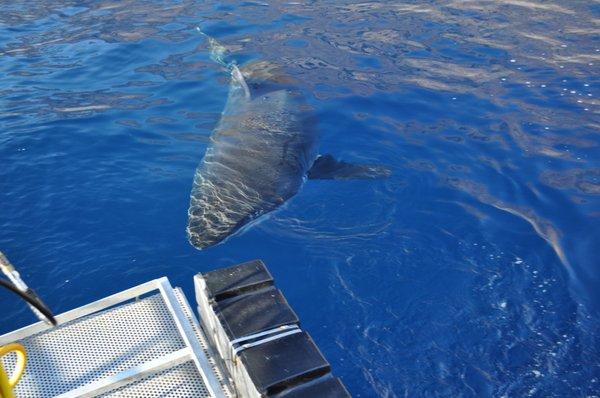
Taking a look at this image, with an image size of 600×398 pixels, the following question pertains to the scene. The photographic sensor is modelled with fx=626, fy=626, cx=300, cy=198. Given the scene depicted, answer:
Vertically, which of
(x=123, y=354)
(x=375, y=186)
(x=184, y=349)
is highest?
(x=184, y=349)

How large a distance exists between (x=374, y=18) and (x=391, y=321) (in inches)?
390

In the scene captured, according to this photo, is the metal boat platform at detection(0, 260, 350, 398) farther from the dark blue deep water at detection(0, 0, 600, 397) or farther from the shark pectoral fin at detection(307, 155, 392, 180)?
the shark pectoral fin at detection(307, 155, 392, 180)

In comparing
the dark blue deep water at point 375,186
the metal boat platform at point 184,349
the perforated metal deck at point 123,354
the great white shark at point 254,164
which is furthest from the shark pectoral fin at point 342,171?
the perforated metal deck at point 123,354

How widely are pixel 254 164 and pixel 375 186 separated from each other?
165 centimetres

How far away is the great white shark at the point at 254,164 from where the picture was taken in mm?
7246

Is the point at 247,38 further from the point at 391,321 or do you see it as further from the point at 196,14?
the point at 391,321

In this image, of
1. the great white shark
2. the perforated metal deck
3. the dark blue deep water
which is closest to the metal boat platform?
the perforated metal deck

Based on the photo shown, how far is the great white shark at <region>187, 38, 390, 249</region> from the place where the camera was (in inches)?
285

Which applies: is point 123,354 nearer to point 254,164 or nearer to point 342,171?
point 254,164

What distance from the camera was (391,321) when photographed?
6398 millimetres

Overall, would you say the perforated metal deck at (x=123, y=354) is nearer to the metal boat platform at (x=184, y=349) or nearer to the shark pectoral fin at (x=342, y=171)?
the metal boat platform at (x=184, y=349)

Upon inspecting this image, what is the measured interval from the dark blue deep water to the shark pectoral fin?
130mm

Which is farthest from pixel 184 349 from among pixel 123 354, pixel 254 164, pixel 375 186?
pixel 375 186

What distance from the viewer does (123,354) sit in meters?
4.43
